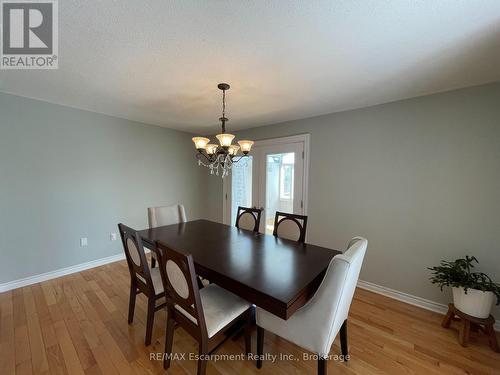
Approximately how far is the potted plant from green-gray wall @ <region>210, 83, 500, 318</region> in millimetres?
203

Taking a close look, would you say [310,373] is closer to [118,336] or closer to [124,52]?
[118,336]

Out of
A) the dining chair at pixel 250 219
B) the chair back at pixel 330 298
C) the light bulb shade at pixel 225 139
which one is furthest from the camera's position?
the dining chair at pixel 250 219

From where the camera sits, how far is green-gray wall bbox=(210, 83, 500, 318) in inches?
76.2

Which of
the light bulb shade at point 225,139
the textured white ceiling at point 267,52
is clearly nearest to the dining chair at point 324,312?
the light bulb shade at point 225,139

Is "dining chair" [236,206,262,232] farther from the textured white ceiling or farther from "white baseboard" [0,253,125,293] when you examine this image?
"white baseboard" [0,253,125,293]

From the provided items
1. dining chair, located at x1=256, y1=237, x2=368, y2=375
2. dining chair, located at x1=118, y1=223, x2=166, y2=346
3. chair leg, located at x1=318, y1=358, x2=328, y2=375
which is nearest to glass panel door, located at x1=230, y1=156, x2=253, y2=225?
dining chair, located at x1=118, y1=223, x2=166, y2=346

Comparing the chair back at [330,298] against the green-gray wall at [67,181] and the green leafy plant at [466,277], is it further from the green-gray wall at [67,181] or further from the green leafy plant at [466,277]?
the green-gray wall at [67,181]

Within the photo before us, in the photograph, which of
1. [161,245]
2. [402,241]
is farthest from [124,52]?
[402,241]

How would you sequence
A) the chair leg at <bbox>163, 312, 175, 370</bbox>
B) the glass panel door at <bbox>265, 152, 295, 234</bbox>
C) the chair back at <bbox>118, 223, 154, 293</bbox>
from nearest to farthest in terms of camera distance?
the chair leg at <bbox>163, 312, 175, 370</bbox> → the chair back at <bbox>118, 223, 154, 293</bbox> → the glass panel door at <bbox>265, 152, 295, 234</bbox>

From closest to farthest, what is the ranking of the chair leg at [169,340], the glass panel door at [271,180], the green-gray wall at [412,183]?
the chair leg at [169,340]
the green-gray wall at [412,183]
the glass panel door at [271,180]

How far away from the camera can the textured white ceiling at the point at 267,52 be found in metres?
1.15

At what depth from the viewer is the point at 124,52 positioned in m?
1.54

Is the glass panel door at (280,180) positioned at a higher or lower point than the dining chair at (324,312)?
higher

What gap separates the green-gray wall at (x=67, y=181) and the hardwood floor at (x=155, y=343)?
62 cm
